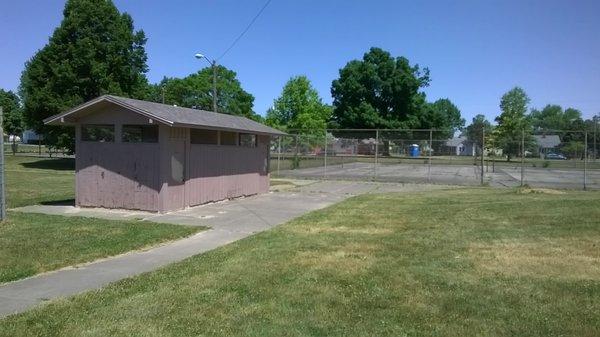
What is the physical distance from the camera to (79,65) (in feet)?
120

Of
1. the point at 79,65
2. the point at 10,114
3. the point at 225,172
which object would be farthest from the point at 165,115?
the point at 10,114

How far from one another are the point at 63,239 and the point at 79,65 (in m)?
29.6

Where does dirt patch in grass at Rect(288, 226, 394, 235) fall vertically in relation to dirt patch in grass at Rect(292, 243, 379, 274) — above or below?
below

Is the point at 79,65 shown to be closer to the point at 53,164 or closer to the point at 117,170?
the point at 53,164

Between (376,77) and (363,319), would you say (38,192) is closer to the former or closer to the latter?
(363,319)

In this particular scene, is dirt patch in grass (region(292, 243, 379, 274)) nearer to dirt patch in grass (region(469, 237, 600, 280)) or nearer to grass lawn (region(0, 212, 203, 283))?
dirt patch in grass (region(469, 237, 600, 280))

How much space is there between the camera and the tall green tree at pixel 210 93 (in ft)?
218

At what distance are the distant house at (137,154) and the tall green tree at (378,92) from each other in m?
56.9

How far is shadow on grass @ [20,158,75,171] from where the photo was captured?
38.3 metres

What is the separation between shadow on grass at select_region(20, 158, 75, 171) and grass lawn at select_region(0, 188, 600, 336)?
106ft

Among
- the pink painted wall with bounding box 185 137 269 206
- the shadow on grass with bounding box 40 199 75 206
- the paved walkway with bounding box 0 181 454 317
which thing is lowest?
the paved walkway with bounding box 0 181 454 317

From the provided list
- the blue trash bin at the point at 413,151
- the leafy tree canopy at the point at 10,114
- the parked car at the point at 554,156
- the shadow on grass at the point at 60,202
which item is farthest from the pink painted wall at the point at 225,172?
the leafy tree canopy at the point at 10,114

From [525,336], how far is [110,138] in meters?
12.3

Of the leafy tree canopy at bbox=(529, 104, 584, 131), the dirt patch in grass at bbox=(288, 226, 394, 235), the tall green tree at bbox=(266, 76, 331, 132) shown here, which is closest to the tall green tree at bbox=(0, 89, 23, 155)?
the tall green tree at bbox=(266, 76, 331, 132)
